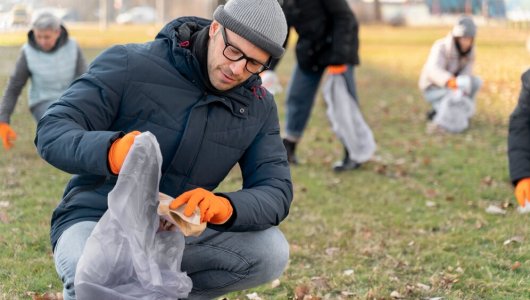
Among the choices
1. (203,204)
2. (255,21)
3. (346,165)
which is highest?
(255,21)

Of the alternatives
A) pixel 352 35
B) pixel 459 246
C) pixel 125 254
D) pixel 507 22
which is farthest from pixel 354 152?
pixel 507 22

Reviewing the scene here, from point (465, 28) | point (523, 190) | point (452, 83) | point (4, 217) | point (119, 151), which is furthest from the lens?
point (452, 83)

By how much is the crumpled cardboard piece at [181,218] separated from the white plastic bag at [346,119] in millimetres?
4462

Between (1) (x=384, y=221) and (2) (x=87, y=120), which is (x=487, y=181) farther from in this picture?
(2) (x=87, y=120)

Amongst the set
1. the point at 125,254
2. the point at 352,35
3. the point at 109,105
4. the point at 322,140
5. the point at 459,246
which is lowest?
the point at 322,140

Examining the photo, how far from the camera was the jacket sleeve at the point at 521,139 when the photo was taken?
4.76 metres

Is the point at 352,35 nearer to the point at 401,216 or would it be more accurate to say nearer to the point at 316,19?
the point at 316,19

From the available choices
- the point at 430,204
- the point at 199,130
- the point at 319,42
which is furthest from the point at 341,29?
the point at 199,130

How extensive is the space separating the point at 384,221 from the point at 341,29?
6.36 feet

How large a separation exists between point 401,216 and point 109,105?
332 centimetres

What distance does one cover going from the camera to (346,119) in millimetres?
7254

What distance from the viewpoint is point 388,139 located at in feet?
30.7

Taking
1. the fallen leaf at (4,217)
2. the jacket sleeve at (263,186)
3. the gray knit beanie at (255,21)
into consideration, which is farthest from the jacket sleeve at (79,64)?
the gray knit beanie at (255,21)

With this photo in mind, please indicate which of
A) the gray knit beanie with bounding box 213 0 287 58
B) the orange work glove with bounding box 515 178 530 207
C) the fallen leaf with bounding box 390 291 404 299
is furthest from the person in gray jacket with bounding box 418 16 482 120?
the gray knit beanie with bounding box 213 0 287 58
